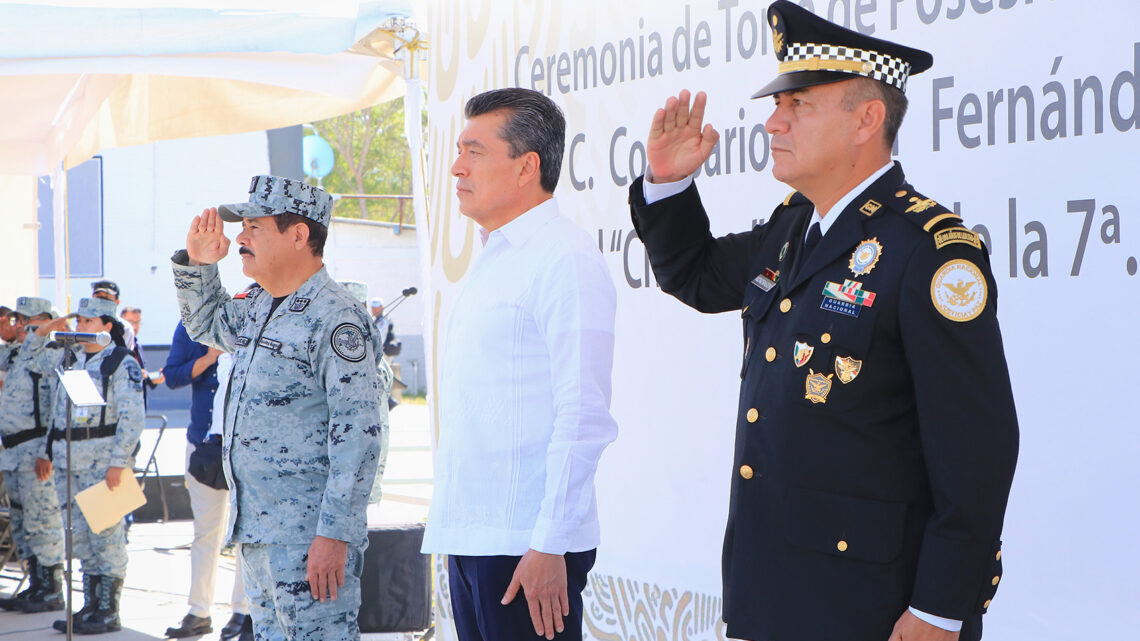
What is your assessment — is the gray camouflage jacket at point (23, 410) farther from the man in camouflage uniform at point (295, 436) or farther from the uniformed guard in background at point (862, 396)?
the uniformed guard in background at point (862, 396)

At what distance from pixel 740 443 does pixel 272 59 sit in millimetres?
3883

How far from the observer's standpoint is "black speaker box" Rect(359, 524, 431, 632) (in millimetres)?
5129

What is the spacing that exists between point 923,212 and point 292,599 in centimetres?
200

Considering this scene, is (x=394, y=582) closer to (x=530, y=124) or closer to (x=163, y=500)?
(x=530, y=124)

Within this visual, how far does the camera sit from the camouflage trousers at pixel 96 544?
20.0 ft

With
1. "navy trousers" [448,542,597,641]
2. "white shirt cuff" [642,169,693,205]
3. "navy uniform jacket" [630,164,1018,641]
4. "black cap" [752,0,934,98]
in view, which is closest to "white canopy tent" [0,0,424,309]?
"navy trousers" [448,542,597,641]

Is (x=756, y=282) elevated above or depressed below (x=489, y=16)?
below

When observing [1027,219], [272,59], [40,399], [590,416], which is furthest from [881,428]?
[40,399]

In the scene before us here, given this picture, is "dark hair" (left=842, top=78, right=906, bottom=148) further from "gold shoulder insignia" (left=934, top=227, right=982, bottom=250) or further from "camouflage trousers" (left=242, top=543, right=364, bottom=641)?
"camouflage trousers" (left=242, top=543, right=364, bottom=641)

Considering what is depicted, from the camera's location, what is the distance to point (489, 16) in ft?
14.5

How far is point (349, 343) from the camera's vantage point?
3.16 metres

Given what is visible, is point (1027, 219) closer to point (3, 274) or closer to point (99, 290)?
point (99, 290)

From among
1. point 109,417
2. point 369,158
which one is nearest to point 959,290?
point 109,417

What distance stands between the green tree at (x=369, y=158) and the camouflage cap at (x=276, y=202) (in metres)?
36.7
